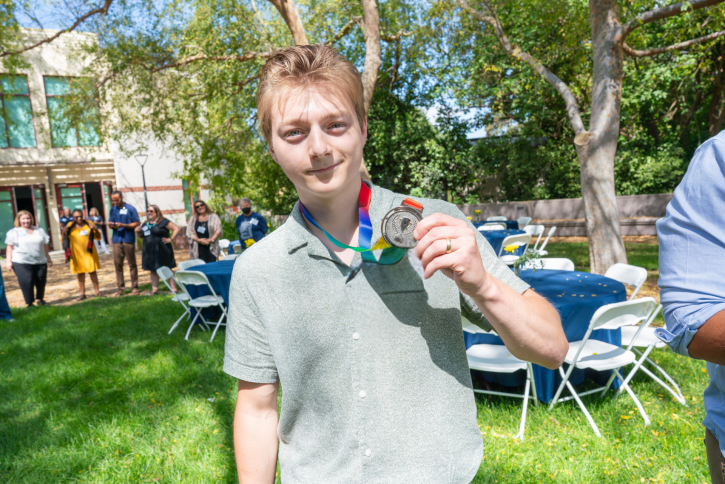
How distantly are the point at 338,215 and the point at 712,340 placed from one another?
0.88 meters

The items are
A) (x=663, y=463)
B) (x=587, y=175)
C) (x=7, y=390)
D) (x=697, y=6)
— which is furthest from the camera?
(x=587, y=175)

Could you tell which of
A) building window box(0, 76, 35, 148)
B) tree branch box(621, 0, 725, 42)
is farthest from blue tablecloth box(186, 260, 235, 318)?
building window box(0, 76, 35, 148)

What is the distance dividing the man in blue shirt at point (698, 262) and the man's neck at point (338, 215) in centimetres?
75

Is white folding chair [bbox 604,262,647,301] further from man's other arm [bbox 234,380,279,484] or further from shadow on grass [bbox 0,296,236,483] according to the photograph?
man's other arm [bbox 234,380,279,484]

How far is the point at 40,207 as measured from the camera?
69.9 ft

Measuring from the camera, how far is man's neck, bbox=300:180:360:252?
120 cm

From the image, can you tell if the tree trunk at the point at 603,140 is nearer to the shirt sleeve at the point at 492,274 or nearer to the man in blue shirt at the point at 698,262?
the man in blue shirt at the point at 698,262

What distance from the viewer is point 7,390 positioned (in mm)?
5156

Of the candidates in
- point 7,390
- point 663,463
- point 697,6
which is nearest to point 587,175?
point 697,6

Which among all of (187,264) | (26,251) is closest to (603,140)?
(187,264)

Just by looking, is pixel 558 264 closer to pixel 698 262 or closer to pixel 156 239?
pixel 698 262

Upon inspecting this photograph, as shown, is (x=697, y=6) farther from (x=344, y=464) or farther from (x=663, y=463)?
(x=344, y=464)

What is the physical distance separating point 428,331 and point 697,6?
7295mm

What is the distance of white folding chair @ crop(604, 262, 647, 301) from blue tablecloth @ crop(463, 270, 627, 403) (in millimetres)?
379
